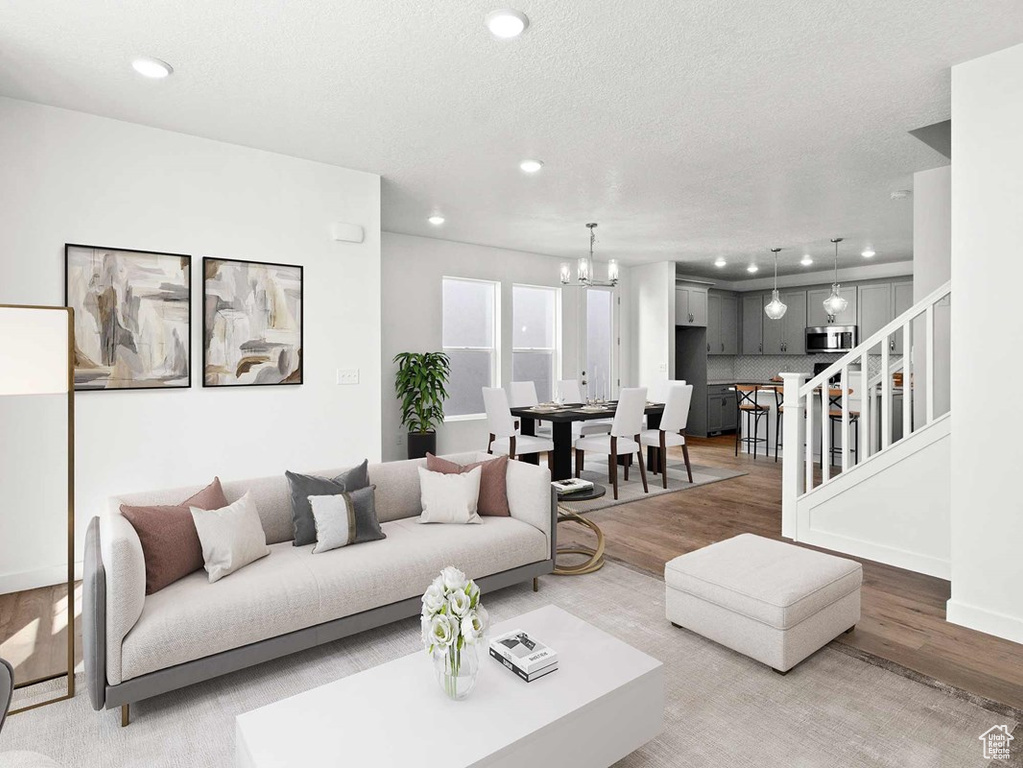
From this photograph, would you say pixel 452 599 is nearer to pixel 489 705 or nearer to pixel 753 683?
pixel 489 705

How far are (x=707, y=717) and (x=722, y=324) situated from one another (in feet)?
28.6

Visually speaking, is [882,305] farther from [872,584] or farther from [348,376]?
[348,376]

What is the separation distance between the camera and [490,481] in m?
3.35

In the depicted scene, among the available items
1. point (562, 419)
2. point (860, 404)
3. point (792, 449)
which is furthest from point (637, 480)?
point (860, 404)

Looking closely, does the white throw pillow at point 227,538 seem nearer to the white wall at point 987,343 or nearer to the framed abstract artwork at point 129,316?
the framed abstract artwork at point 129,316

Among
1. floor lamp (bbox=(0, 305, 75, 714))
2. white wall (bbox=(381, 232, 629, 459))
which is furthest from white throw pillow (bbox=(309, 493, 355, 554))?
white wall (bbox=(381, 232, 629, 459))

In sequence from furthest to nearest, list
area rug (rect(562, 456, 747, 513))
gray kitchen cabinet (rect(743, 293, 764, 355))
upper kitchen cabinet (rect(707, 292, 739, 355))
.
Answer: gray kitchen cabinet (rect(743, 293, 764, 355))
upper kitchen cabinet (rect(707, 292, 739, 355))
area rug (rect(562, 456, 747, 513))

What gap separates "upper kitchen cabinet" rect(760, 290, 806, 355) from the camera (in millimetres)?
9414

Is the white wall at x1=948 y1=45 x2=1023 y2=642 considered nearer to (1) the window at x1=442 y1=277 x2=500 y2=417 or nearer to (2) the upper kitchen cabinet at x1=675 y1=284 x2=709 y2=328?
(1) the window at x1=442 y1=277 x2=500 y2=417

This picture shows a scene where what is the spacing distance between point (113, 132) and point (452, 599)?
3.56 meters

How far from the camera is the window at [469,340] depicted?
702 cm

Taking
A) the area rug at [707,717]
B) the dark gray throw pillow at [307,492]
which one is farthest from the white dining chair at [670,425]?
the dark gray throw pillow at [307,492]

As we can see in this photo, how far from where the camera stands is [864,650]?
257 cm

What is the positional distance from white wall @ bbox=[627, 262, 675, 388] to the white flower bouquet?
23.2 ft
